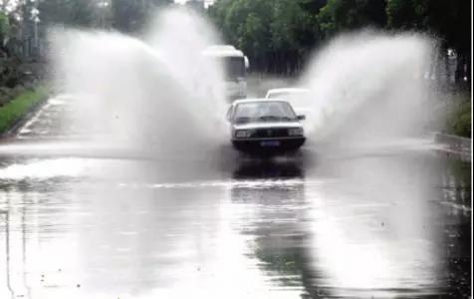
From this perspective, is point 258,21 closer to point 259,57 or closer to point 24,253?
point 259,57

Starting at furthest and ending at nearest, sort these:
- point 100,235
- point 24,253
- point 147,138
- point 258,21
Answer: point 258,21
point 147,138
point 100,235
point 24,253

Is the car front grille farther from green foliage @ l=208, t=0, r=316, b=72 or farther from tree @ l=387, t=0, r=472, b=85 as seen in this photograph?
green foliage @ l=208, t=0, r=316, b=72

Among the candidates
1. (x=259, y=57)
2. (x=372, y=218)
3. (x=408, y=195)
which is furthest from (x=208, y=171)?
(x=259, y=57)

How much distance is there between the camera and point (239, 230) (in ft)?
49.2

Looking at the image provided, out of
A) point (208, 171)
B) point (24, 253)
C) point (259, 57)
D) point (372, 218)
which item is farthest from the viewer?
point (259, 57)

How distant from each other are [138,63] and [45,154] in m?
7.14

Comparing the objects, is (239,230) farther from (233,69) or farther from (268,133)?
(233,69)

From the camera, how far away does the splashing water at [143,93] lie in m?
32.4

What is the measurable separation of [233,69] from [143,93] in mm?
17752

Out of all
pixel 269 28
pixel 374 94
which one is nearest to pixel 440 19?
pixel 374 94

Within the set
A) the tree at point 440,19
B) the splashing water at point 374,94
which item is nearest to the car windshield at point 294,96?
the splashing water at point 374,94

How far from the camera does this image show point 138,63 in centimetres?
3681

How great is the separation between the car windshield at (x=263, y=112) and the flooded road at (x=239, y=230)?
232cm

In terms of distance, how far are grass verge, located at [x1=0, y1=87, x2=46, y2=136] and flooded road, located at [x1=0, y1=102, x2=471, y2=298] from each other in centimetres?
1636
